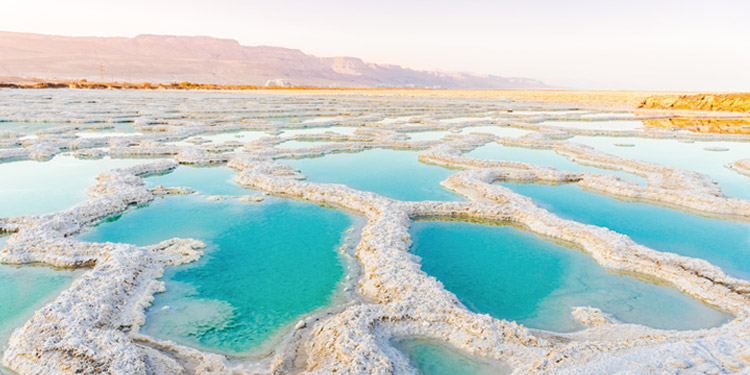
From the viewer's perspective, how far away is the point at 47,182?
11.3m

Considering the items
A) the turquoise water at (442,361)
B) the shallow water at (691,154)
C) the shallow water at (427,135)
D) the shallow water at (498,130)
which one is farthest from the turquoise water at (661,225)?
the shallow water at (498,130)

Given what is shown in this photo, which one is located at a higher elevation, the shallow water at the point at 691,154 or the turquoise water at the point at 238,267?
the shallow water at the point at 691,154

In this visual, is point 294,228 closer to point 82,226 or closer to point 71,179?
point 82,226

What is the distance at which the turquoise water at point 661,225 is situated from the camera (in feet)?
24.8

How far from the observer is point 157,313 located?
17.2ft

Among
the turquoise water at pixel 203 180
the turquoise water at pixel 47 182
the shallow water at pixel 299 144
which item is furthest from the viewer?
the shallow water at pixel 299 144

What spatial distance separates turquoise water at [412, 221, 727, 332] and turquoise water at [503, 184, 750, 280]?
1.87 m

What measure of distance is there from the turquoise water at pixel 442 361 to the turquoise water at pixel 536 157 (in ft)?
35.0

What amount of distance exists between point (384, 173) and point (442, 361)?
9.13 meters

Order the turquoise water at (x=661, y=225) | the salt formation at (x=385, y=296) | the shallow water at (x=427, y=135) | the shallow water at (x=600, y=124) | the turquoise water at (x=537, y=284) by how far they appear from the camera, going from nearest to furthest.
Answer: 1. the salt formation at (x=385, y=296)
2. the turquoise water at (x=537, y=284)
3. the turquoise water at (x=661, y=225)
4. the shallow water at (x=427, y=135)
5. the shallow water at (x=600, y=124)

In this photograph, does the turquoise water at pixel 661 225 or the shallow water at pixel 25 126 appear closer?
the turquoise water at pixel 661 225

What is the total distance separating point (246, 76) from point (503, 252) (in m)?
145

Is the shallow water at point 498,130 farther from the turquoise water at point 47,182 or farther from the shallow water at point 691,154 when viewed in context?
the turquoise water at point 47,182

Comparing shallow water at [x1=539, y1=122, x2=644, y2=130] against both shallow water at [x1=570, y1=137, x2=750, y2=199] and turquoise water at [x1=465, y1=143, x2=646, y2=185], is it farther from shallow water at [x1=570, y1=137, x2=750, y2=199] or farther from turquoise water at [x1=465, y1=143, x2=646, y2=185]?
turquoise water at [x1=465, y1=143, x2=646, y2=185]
